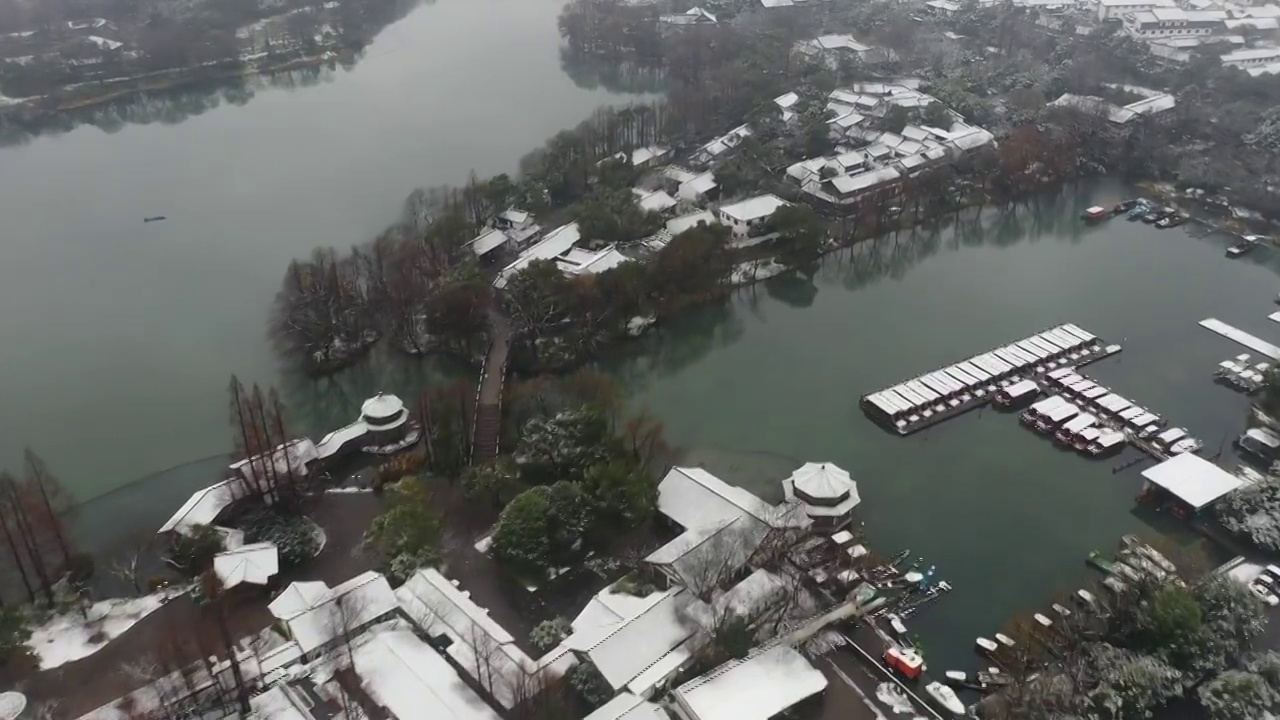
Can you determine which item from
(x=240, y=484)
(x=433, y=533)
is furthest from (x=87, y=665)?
(x=433, y=533)

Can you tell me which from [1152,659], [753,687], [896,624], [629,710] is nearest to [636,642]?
[629,710]

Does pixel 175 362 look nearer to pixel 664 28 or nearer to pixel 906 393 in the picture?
pixel 906 393

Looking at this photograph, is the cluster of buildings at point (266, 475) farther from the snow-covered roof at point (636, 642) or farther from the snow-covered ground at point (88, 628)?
the snow-covered roof at point (636, 642)

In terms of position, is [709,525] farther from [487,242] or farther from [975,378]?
[487,242]

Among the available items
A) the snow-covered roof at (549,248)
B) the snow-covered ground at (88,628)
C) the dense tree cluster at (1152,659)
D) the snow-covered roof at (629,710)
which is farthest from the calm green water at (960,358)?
the snow-covered ground at (88,628)

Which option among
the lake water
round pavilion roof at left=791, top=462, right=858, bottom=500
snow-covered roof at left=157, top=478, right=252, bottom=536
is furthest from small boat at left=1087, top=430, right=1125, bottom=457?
snow-covered roof at left=157, top=478, right=252, bottom=536
